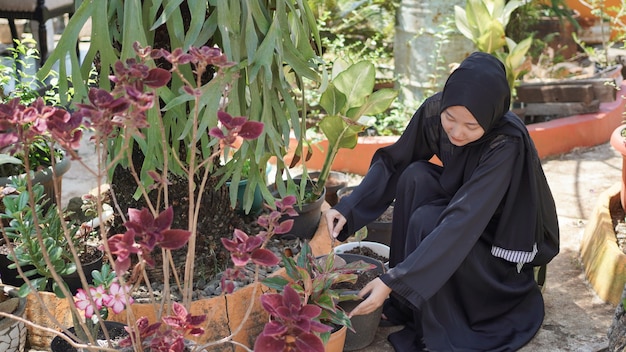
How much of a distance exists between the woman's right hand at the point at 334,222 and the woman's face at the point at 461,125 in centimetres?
59

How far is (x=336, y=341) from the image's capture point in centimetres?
311

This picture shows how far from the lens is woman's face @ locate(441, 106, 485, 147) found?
3.10 m

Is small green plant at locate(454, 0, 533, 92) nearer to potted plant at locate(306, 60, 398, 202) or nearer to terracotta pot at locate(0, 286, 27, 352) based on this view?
potted plant at locate(306, 60, 398, 202)

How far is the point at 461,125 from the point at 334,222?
707 mm

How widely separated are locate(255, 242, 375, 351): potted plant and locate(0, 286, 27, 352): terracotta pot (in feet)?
3.04

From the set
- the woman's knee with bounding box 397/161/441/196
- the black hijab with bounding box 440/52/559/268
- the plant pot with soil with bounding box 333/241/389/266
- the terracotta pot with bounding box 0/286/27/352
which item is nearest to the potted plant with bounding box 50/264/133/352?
the terracotta pot with bounding box 0/286/27/352

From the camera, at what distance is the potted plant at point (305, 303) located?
2.06 meters

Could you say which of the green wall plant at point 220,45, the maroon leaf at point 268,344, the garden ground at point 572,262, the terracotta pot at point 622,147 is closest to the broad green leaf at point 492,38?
the garden ground at point 572,262

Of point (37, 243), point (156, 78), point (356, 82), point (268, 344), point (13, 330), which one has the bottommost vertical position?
point (13, 330)

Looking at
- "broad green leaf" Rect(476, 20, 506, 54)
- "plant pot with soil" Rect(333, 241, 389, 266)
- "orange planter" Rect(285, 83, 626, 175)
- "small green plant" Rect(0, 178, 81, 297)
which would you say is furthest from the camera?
"orange planter" Rect(285, 83, 626, 175)

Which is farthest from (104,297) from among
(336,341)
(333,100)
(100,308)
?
(333,100)

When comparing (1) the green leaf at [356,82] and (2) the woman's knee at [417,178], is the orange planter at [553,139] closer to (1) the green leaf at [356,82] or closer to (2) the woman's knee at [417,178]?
(1) the green leaf at [356,82]

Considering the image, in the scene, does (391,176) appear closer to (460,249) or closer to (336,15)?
(460,249)

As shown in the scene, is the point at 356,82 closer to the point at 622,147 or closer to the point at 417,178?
the point at 417,178
